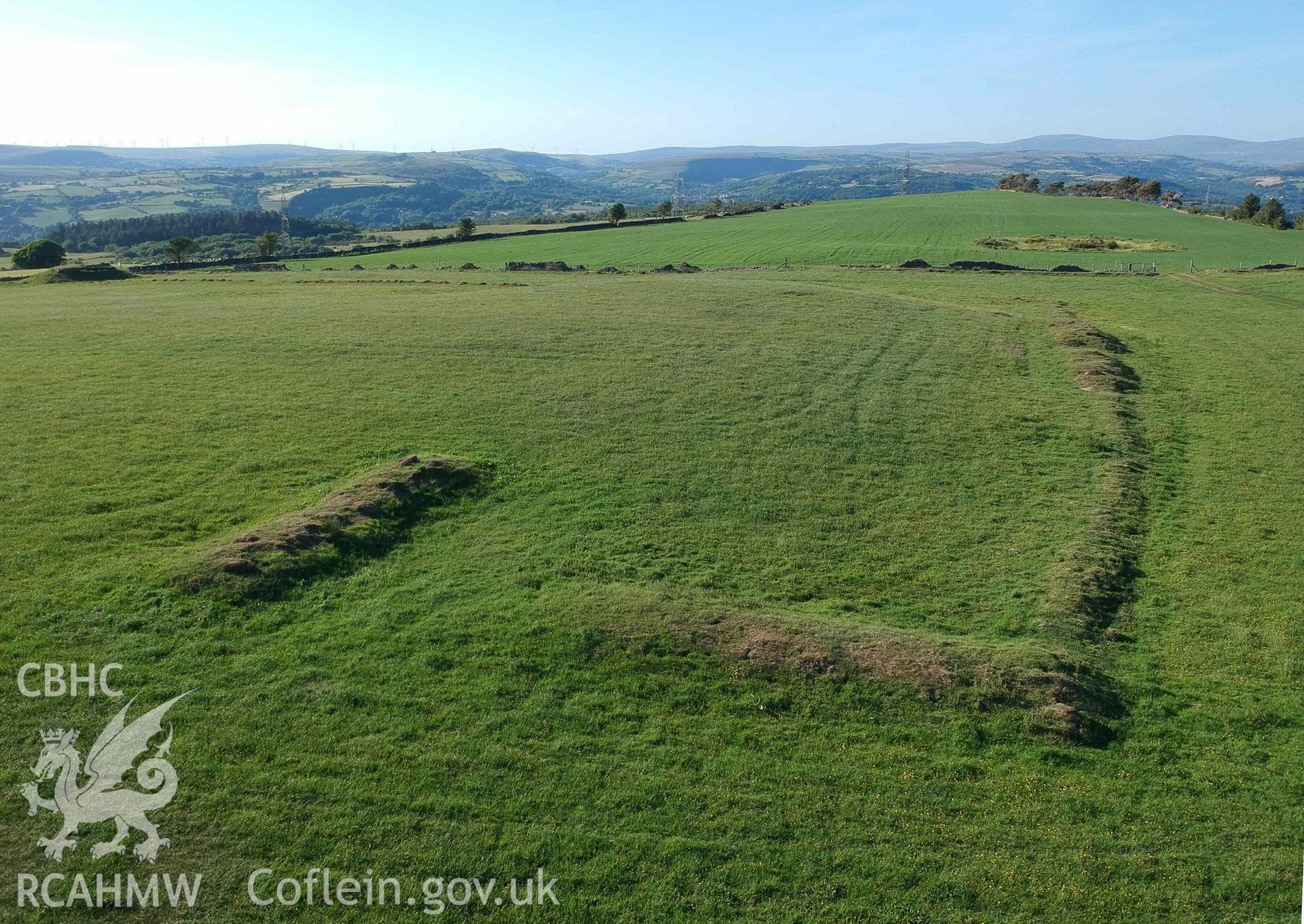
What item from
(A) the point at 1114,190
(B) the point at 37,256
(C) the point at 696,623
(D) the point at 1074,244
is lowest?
(C) the point at 696,623

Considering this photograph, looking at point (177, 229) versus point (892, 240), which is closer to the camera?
point (892, 240)

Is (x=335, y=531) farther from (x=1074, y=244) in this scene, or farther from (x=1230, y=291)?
(x=1074, y=244)

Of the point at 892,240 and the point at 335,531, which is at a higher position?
the point at 892,240

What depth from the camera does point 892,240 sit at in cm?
9275

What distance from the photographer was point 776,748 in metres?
13.1

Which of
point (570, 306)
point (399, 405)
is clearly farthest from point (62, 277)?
point (399, 405)

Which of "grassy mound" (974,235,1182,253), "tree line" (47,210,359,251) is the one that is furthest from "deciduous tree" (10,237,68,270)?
"grassy mound" (974,235,1182,253)

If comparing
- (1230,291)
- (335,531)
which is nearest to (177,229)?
(335,531)

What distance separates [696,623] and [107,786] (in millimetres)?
10262

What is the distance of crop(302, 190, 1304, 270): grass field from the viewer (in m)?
77.4

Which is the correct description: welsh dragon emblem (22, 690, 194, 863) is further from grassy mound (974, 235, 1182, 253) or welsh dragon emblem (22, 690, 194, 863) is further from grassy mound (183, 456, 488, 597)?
grassy mound (974, 235, 1182, 253)

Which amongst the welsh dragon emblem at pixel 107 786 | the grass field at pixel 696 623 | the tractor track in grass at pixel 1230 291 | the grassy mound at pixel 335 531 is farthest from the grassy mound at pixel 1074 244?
the welsh dragon emblem at pixel 107 786

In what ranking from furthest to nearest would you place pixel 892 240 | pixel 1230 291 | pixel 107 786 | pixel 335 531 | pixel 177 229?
pixel 177 229
pixel 892 240
pixel 1230 291
pixel 335 531
pixel 107 786

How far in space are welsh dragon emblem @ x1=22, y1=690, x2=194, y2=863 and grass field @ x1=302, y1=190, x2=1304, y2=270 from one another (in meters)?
68.1
